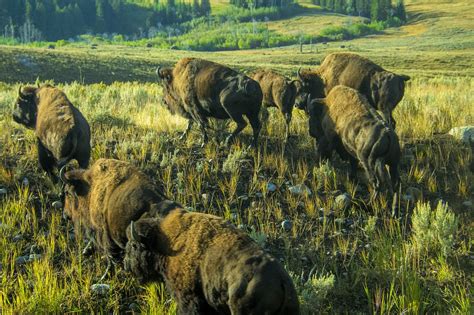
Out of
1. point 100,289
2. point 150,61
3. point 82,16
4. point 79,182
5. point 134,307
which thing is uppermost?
point 82,16

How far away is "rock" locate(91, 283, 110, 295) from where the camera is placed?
5.13 meters

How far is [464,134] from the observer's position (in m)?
9.66

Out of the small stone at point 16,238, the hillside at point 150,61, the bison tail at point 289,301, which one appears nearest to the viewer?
the bison tail at point 289,301

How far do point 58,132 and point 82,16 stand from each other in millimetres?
135489

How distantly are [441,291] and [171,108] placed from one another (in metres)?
7.03

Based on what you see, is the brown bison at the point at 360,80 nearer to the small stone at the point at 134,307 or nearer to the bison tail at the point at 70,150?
the bison tail at the point at 70,150

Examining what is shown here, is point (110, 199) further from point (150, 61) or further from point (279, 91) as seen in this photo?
point (150, 61)

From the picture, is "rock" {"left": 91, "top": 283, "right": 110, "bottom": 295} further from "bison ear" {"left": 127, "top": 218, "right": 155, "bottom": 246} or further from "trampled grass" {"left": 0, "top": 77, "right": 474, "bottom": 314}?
"bison ear" {"left": 127, "top": 218, "right": 155, "bottom": 246}

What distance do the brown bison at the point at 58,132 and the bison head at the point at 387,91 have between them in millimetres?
5806

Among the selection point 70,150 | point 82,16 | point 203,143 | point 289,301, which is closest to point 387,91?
point 203,143

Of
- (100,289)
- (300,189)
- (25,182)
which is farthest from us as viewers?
(300,189)

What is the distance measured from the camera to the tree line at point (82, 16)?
107 metres

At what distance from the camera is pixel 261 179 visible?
26.4 feet

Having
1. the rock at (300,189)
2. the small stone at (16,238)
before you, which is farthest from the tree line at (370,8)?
the small stone at (16,238)
